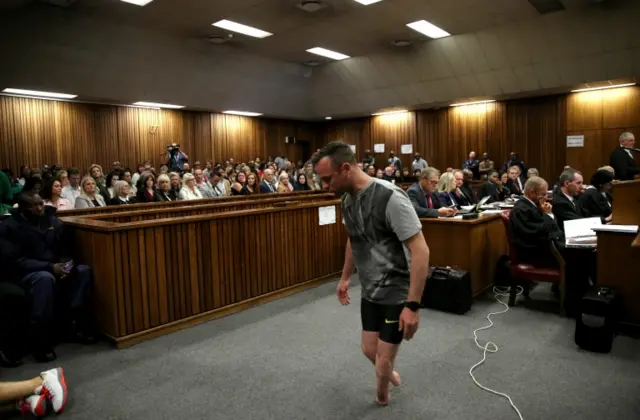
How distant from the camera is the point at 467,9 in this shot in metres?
9.27

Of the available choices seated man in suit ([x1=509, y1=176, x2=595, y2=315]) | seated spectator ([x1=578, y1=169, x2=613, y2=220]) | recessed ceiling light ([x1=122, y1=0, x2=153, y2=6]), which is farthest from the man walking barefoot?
recessed ceiling light ([x1=122, y1=0, x2=153, y2=6])

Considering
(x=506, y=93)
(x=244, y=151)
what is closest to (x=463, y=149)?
(x=506, y=93)

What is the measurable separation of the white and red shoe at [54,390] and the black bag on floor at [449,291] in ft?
9.82

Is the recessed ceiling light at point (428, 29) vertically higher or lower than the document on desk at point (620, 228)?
higher

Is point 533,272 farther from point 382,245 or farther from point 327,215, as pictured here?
point 382,245

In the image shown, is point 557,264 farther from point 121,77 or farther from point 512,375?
point 121,77

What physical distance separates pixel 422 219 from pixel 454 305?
0.97m

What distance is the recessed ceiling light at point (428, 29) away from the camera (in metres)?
10.2

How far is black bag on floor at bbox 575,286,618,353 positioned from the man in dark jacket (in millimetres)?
3728

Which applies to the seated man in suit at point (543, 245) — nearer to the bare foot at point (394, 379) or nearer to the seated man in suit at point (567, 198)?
the seated man in suit at point (567, 198)

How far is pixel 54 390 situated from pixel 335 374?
1642 millimetres

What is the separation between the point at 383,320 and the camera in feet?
7.66

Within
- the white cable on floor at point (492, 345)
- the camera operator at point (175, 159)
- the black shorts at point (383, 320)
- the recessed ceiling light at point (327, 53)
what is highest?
the recessed ceiling light at point (327, 53)

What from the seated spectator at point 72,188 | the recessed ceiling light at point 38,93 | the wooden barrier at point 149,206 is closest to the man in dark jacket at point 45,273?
the wooden barrier at point 149,206
